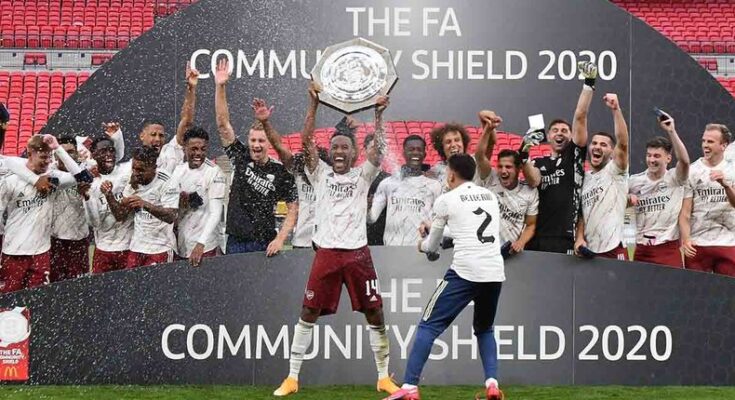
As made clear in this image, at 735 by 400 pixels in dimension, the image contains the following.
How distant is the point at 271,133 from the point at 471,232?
192 centimetres

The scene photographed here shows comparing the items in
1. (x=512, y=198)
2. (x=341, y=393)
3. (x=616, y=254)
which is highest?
(x=512, y=198)

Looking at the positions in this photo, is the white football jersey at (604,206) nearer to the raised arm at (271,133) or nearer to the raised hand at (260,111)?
the raised arm at (271,133)

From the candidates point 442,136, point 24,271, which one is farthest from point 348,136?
point 24,271

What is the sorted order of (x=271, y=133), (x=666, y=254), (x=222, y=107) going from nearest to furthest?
(x=271, y=133), (x=222, y=107), (x=666, y=254)

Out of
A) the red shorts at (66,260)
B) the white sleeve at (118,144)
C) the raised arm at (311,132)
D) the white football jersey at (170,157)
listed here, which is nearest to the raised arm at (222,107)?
the white football jersey at (170,157)

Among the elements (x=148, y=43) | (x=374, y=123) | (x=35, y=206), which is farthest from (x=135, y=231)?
(x=374, y=123)

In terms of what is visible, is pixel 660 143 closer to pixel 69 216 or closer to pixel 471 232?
pixel 471 232

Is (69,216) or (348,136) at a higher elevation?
(348,136)

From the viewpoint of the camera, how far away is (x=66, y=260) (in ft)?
30.0

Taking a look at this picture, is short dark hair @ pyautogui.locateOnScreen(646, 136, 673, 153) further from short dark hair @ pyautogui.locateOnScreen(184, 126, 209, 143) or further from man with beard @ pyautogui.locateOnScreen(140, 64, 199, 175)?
man with beard @ pyautogui.locateOnScreen(140, 64, 199, 175)

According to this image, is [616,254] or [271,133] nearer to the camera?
[271,133]

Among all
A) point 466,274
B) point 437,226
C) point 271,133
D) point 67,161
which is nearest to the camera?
point 466,274

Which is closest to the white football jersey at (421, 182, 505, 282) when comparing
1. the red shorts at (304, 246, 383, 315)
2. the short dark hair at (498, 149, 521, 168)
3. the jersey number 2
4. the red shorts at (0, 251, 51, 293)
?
the jersey number 2

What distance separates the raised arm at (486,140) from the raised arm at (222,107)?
1.93 m
